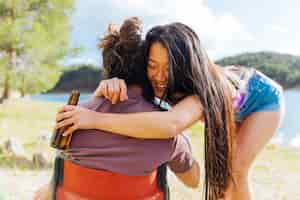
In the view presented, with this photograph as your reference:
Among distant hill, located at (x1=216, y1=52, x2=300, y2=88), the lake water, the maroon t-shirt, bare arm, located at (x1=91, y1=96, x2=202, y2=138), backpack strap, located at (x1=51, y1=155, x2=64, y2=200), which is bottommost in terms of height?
the lake water

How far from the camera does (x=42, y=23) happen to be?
564 cm

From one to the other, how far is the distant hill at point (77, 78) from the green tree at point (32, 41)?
239mm

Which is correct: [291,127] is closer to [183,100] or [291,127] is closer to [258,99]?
[258,99]

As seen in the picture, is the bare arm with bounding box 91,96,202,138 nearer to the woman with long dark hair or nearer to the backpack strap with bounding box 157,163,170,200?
the woman with long dark hair

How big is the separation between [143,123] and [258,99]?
652 millimetres

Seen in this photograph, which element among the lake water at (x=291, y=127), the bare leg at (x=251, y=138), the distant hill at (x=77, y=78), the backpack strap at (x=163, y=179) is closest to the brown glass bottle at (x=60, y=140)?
the backpack strap at (x=163, y=179)

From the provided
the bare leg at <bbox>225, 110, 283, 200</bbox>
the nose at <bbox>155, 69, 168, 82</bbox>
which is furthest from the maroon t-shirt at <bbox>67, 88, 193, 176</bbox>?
the bare leg at <bbox>225, 110, 283, 200</bbox>

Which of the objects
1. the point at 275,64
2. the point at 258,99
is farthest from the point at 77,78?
the point at 258,99

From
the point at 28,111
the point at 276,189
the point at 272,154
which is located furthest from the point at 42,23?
the point at 276,189

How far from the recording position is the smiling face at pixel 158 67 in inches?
39.9

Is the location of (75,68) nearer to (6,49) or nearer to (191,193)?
(6,49)

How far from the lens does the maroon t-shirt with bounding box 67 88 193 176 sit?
87 centimetres

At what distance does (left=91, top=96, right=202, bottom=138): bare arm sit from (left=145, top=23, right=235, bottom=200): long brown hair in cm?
9

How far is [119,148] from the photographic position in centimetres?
88
